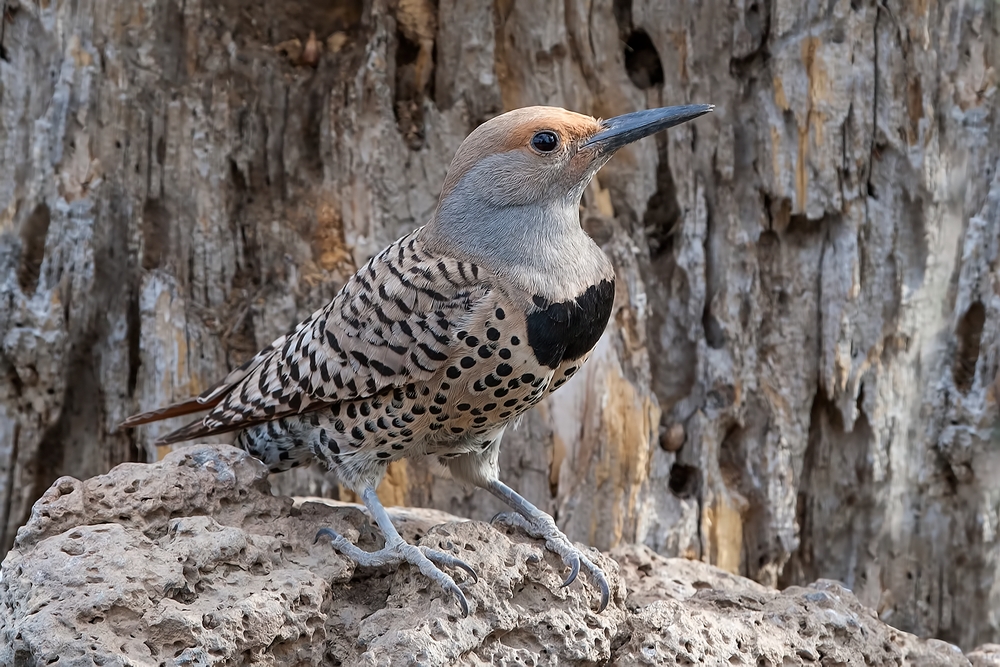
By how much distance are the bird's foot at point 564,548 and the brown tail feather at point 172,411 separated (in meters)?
1.22

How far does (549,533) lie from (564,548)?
0.40ft

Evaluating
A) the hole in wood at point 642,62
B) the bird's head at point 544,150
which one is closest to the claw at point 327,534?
the bird's head at point 544,150

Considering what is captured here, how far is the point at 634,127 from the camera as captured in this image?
328 cm

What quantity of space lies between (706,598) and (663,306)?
1.56 meters

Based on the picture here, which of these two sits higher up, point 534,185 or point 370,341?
point 534,185

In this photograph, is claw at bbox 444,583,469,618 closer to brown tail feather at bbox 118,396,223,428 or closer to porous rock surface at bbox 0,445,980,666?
porous rock surface at bbox 0,445,980,666

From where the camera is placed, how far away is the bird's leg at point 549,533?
10.3 ft

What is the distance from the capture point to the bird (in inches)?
122

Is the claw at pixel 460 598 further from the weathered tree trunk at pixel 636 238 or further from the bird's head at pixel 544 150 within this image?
the weathered tree trunk at pixel 636 238

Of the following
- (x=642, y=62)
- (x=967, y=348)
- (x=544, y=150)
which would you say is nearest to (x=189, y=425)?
(x=544, y=150)

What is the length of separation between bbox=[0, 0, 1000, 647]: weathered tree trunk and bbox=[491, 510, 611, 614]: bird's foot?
1.05m

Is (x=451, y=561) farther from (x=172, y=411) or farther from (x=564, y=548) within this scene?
(x=172, y=411)

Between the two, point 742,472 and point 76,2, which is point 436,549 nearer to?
point 742,472

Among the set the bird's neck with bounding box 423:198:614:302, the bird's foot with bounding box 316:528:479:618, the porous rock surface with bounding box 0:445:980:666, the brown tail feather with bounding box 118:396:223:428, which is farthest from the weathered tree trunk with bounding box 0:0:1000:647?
the bird's foot with bounding box 316:528:479:618
